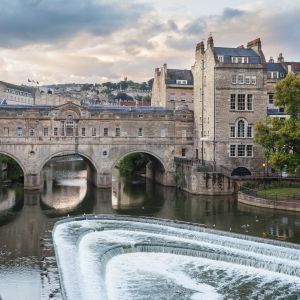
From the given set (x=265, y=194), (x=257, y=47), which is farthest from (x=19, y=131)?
(x=257, y=47)

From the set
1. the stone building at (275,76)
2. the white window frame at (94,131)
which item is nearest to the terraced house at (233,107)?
the stone building at (275,76)

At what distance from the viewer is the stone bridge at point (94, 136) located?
201 ft

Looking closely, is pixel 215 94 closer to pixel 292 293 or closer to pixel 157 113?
pixel 157 113

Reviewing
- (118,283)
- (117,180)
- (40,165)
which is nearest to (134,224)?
(118,283)

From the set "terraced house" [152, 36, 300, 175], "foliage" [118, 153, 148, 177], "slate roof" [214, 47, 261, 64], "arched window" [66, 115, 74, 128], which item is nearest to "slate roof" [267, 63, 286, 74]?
"slate roof" [214, 47, 261, 64]

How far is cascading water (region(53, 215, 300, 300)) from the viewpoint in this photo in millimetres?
26828

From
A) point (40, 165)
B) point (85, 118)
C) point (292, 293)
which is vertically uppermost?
point (85, 118)

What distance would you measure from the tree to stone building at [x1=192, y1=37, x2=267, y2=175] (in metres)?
9.76

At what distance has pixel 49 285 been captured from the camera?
2722cm

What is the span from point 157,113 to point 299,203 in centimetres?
2315

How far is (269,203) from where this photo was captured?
49875mm

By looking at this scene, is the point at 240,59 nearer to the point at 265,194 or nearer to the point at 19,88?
the point at 265,194

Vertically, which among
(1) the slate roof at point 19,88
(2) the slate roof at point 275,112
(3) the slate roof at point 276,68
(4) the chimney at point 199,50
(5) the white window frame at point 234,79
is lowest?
(2) the slate roof at point 275,112

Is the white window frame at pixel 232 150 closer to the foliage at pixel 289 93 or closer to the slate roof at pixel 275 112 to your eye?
the slate roof at pixel 275 112
